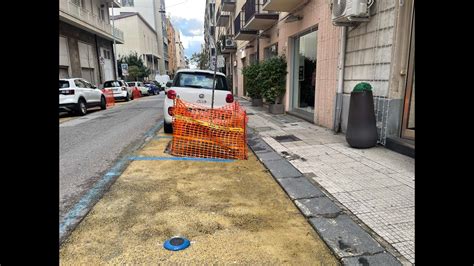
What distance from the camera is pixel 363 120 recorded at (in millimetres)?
5863

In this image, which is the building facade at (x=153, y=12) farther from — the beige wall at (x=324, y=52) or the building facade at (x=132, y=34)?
the beige wall at (x=324, y=52)

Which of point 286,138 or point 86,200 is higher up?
→ point 286,138

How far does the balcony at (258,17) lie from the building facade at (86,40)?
1041cm

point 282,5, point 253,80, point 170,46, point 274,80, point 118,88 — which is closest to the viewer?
point 282,5

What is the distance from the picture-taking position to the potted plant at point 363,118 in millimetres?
5828

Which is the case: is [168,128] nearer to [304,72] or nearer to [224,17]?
[304,72]

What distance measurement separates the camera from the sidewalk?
3012 millimetres

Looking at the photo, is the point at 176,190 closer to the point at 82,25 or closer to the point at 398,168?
the point at 398,168

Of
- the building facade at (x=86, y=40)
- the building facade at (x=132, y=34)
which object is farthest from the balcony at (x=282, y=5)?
the building facade at (x=132, y=34)

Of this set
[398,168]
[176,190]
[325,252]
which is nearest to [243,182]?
[176,190]

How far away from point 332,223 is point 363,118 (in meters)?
3.27

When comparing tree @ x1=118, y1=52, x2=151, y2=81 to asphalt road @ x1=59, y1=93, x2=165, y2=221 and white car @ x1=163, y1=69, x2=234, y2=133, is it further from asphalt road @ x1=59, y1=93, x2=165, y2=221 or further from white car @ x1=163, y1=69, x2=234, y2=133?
white car @ x1=163, y1=69, x2=234, y2=133

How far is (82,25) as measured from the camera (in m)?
21.8

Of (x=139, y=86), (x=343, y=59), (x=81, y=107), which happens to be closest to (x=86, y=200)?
(x=343, y=59)
